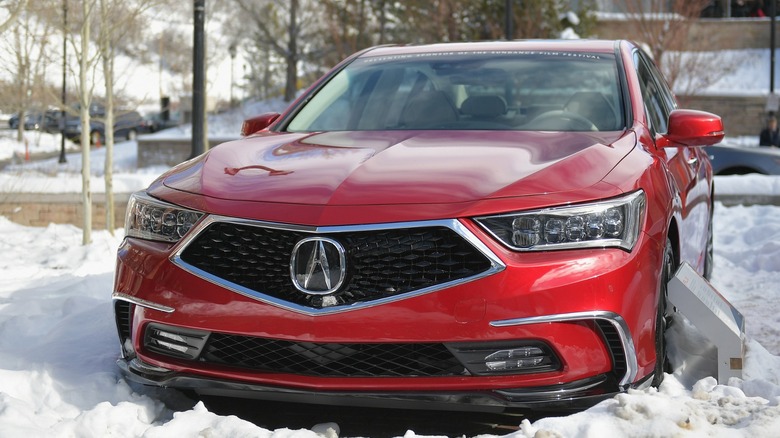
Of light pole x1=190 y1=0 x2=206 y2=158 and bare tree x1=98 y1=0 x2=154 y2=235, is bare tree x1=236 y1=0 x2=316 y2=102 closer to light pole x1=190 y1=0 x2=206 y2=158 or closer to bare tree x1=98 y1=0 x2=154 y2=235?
bare tree x1=98 y1=0 x2=154 y2=235

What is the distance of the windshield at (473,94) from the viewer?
497cm

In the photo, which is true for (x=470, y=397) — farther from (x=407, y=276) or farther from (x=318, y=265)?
(x=318, y=265)

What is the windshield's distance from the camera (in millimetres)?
4973

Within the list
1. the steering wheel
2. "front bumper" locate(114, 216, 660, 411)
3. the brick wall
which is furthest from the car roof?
the brick wall

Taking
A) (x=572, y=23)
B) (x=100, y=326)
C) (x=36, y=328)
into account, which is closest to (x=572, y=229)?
(x=100, y=326)

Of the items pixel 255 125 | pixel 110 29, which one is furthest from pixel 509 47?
pixel 110 29

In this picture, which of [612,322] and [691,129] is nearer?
[612,322]

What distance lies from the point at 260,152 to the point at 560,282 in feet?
4.99

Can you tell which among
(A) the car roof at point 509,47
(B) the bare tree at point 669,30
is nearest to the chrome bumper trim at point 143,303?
(A) the car roof at point 509,47

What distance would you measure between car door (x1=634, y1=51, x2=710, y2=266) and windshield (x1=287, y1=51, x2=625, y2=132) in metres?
0.27

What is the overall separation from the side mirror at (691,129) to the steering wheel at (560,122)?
34 cm

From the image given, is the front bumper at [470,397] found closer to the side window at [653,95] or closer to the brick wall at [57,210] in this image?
the side window at [653,95]

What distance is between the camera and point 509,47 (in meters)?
5.66

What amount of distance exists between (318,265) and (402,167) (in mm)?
597
